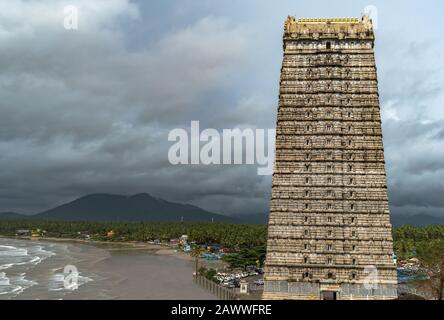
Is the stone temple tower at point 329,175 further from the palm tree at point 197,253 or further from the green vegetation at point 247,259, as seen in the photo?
the palm tree at point 197,253

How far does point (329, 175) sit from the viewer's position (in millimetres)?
53094

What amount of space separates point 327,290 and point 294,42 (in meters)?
29.2

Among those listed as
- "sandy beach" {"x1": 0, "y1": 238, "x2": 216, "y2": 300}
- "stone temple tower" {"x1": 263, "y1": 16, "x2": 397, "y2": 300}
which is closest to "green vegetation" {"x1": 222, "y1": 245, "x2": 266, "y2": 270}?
"sandy beach" {"x1": 0, "y1": 238, "x2": 216, "y2": 300}

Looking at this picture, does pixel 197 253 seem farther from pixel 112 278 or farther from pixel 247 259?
pixel 112 278

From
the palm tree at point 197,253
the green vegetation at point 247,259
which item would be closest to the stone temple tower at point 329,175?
the green vegetation at point 247,259

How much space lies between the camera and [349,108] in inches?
2163

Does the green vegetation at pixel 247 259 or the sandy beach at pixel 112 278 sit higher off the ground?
the green vegetation at pixel 247 259

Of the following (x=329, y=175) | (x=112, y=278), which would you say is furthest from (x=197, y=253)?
(x=329, y=175)

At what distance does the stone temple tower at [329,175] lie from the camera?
167ft

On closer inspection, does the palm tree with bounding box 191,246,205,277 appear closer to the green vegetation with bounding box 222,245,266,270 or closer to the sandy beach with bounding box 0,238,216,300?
the sandy beach with bounding box 0,238,216,300

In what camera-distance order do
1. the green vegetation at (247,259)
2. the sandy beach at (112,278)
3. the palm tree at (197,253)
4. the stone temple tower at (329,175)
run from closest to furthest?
the stone temple tower at (329,175), the sandy beach at (112,278), the green vegetation at (247,259), the palm tree at (197,253)

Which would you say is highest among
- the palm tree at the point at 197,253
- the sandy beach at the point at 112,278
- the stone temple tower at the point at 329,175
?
the stone temple tower at the point at 329,175
